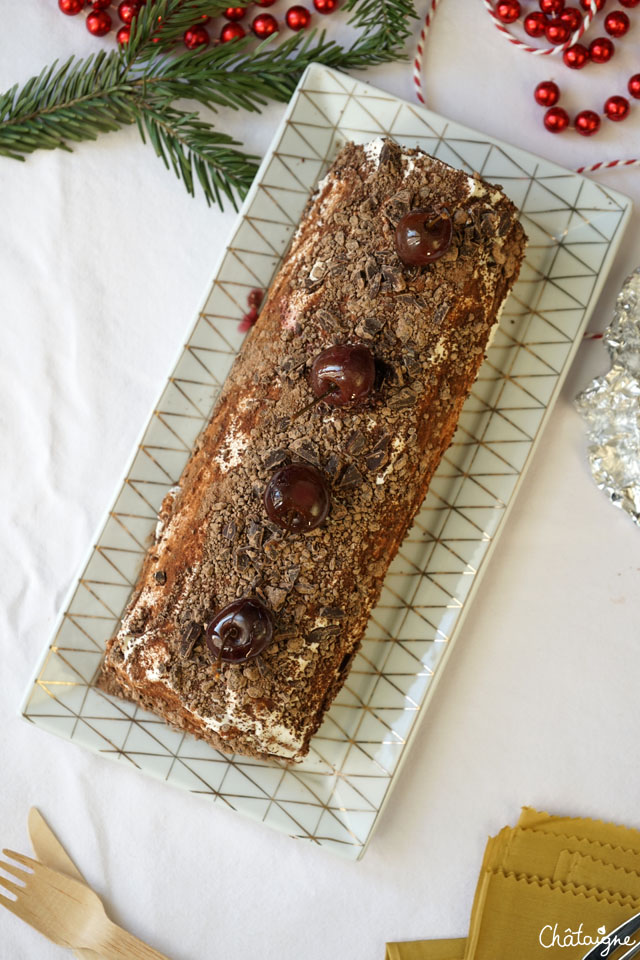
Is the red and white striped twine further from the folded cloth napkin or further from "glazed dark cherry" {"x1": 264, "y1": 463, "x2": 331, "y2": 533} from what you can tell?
the folded cloth napkin

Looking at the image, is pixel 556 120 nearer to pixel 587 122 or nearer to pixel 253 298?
pixel 587 122

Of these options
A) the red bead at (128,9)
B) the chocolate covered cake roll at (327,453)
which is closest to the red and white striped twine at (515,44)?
the chocolate covered cake roll at (327,453)

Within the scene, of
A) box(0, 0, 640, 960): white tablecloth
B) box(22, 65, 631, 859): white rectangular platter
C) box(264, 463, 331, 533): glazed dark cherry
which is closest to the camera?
box(264, 463, 331, 533): glazed dark cherry

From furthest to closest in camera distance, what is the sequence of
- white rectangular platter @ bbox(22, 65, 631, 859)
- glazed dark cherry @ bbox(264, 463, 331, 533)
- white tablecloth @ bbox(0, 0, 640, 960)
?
white tablecloth @ bbox(0, 0, 640, 960)
white rectangular platter @ bbox(22, 65, 631, 859)
glazed dark cherry @ bbox(264, 463, 331, 533)

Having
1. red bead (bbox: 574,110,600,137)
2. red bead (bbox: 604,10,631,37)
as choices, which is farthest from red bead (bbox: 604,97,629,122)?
red bead (bbox: 604,10,631,37)

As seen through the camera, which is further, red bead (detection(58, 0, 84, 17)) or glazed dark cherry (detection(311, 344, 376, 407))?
red bead (detection(58, 0, 84, 17))

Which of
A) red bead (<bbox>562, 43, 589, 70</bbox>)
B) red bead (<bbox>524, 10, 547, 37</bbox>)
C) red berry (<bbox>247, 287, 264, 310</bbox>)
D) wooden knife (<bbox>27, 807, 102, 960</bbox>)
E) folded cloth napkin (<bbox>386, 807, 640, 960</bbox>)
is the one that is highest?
red bead (<bbox>524, 10, 547, 37</bbox>)

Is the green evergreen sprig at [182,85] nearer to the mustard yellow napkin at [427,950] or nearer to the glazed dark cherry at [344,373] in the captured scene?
the glazed dark cherry at [344,373]

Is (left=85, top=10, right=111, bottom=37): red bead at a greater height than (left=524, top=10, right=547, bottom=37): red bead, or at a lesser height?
lesser

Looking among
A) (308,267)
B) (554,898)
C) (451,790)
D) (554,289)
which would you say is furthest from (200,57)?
(554,898)

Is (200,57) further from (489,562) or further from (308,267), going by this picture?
(489,562)
